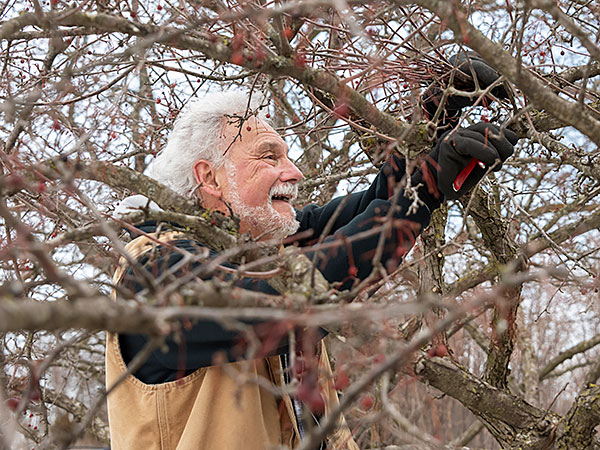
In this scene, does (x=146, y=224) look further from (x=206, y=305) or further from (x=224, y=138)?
(x=206, y=305)

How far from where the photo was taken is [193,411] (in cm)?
267

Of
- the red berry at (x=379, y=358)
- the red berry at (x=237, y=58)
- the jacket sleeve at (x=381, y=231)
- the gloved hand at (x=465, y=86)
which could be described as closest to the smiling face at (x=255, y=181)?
the jacket sleeve at (x=381, y=231)

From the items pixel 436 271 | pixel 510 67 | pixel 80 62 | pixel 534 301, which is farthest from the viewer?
pixel 534 301

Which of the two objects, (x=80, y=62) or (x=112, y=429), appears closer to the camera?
(x=112, y=429)

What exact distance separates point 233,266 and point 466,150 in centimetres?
94

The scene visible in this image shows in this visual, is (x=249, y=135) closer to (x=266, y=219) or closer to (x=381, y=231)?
(x=266, y=219)

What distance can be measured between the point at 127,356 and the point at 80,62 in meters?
2.48

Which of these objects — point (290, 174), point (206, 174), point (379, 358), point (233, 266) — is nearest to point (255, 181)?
point (290, 174)

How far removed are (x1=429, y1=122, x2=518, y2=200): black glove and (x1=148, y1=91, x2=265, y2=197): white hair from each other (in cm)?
102

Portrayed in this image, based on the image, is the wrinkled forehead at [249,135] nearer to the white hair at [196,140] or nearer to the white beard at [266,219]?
the white hair at [196,140]

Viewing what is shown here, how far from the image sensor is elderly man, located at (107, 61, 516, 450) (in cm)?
245

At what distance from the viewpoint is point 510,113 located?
268 cm

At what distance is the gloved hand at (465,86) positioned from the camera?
2.60 m

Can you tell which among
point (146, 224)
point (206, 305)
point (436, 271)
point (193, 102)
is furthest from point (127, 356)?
point (436, 271)
